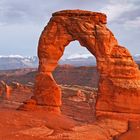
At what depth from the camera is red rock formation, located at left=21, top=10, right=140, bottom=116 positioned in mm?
23766

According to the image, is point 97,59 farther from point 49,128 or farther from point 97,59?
point 49,128

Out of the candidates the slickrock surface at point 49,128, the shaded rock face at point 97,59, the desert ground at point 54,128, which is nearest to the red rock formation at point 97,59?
the shaded rock face at point 97,59

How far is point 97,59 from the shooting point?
24.7 meters

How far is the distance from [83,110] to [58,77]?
55565 millimetres

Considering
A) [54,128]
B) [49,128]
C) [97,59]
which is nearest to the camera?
[49,128]

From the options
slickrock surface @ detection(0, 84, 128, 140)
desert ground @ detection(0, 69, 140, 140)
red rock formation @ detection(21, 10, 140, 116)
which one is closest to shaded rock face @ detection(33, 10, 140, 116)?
red rock formation @ detection(21, 10, 140, 116)

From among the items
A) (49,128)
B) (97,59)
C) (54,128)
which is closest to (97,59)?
(97,59)

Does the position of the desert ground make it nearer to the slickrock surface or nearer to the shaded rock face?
the slickrock surface

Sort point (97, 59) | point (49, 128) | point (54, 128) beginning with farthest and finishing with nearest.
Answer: point (97, 59)
point (54, 128)
point (49, 128)

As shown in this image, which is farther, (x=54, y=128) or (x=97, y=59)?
(x=97, y=59)

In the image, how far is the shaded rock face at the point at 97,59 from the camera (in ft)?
78.0

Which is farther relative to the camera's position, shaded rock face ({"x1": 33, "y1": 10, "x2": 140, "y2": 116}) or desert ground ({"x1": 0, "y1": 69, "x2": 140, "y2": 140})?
shaded rock face ({"x1": 33, "y1": 10, "x2": 140, "y2": 116})

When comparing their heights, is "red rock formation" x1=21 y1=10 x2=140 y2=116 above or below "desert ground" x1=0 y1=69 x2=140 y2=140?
above

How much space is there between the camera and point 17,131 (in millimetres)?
20984
